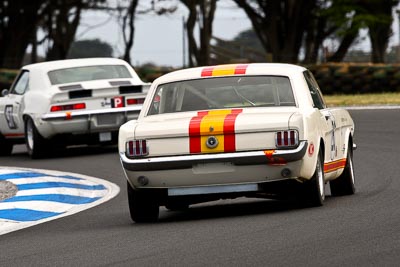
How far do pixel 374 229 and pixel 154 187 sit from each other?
2.10 m

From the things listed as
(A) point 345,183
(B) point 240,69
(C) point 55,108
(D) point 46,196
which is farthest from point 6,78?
(B) point 240,69

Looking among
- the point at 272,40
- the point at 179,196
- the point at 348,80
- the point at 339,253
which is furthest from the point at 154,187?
the point at 272,40

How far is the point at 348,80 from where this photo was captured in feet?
97.7

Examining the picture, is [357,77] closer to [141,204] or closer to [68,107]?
[68,107]

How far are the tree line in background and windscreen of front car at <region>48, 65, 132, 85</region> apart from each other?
20339mm

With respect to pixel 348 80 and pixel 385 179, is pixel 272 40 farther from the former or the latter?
pixel 385 179

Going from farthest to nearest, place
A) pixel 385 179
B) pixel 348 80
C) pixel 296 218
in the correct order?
pixel 348 80
pixel 385 179
pixel 296 218

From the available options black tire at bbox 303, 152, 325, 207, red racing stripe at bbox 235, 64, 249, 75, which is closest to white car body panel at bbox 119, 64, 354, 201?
black tire at bbox 303, 152, 325, 207

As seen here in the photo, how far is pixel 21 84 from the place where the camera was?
65.4ft

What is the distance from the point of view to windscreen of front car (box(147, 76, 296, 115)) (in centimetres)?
1053

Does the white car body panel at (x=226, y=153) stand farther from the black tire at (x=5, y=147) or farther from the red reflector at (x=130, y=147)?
the black tire at (x=5, y=147)

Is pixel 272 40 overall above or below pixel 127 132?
below

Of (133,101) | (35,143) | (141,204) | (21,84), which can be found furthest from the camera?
(21,84)

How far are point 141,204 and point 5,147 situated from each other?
1066 cm
